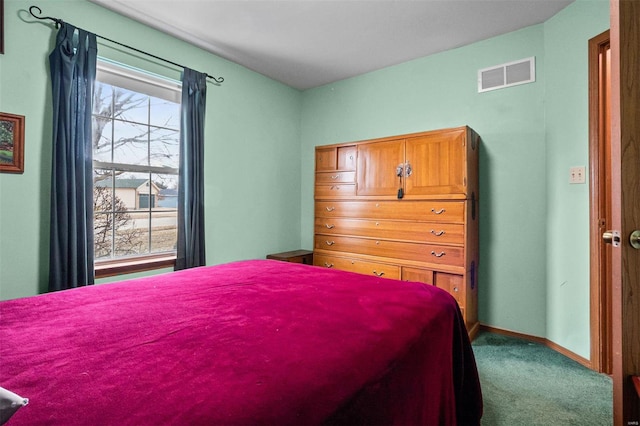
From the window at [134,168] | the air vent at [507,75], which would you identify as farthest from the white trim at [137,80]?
the air vent at [507,75]

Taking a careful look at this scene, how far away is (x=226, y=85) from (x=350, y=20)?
1460mm

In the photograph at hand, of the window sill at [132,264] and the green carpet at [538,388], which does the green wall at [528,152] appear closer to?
the green carpet at [538,388]

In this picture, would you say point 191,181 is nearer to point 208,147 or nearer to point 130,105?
point 208,147

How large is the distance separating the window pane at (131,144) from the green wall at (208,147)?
1.66 ft

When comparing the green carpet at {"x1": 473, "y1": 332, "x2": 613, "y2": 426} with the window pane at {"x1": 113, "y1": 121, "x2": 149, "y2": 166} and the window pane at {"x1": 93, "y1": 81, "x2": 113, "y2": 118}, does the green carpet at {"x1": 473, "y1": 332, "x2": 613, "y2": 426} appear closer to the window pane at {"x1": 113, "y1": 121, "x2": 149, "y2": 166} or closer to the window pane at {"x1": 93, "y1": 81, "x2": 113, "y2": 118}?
the window pane at {"x1": 113, "y1": 121, "x2": 149, "y2": 166}

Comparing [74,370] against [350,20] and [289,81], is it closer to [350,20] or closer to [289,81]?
[350,20]

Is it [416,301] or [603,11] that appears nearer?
[416,301]

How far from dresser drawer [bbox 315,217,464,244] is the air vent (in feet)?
4.63

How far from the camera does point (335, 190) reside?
135 inches

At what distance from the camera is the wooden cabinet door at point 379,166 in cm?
299

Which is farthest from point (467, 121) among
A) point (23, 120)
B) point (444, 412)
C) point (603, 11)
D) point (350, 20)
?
point (23, 120)

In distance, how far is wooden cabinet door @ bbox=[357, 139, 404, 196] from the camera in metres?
2.99

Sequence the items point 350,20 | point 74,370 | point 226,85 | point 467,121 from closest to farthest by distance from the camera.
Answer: point 74,370 < point 350,20 < point 467,121 < point 226,85

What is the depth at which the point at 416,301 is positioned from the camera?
4.43 feet
